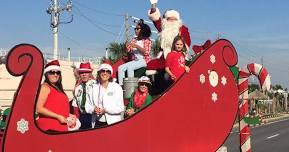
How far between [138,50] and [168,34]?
21.6 inches

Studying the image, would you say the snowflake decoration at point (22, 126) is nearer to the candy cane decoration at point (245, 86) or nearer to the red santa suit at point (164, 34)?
the red santa suit at point (164, 34)

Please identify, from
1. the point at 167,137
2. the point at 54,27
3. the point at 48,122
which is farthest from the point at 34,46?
the point at 54,27

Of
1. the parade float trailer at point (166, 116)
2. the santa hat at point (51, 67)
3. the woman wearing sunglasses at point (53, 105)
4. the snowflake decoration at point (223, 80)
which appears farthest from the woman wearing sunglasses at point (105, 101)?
the snowflake decoration at point (223, 80)

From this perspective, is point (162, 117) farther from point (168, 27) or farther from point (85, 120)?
point (168, 27)

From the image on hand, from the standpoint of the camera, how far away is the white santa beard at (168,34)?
6.13m

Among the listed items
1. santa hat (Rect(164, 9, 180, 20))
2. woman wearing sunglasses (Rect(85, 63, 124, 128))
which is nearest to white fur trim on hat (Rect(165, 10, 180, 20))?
santa hat (Rect(164, 9, 180, 20))

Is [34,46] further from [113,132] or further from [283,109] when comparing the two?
[283,109]

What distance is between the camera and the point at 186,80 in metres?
4.98

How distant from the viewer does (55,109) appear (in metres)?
4.28

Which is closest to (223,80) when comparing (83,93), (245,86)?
(245,86)

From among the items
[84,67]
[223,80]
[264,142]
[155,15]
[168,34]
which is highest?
[155,15]

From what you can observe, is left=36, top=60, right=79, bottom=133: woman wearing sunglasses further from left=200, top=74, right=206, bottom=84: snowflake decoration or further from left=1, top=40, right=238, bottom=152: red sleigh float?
left=200, top=74, right=206, bottom=84: snowflake decoration

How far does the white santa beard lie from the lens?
6133 mm

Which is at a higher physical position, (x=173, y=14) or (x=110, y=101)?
(x=173, y=14)
